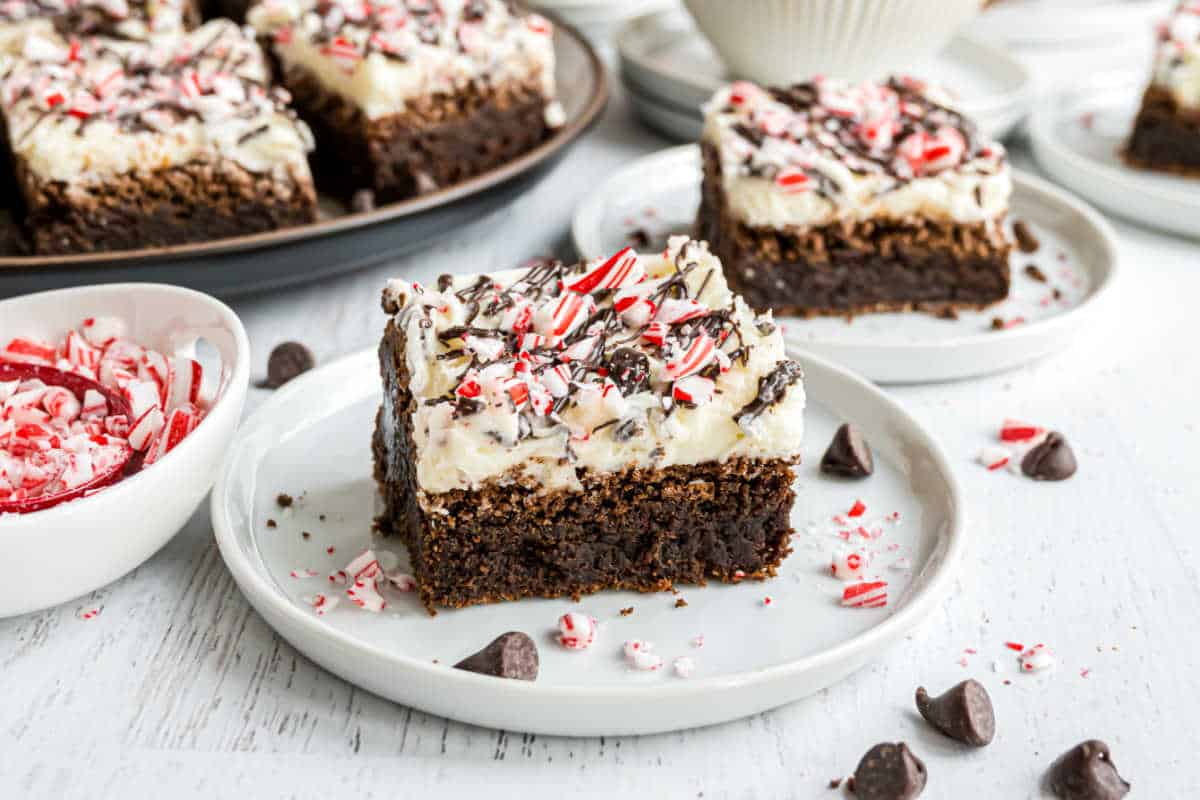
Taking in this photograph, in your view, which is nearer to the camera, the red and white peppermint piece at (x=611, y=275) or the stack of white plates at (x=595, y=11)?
the red and white peppermint piece at (x=611, y=275)

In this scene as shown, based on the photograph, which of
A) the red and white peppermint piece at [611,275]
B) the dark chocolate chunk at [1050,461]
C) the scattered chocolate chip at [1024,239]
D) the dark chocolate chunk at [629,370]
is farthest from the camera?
the scattered chocolate chip at [1024,239]

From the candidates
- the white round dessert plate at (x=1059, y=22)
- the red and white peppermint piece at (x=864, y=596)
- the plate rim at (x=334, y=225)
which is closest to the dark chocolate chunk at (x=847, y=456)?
the red and white peppermint piece at (x=864, y=596)

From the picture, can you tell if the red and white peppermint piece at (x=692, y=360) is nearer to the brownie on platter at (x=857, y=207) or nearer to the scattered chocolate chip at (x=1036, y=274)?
the brownie on platter at (x=857, y=207)

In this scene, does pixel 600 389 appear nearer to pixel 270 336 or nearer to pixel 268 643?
pixel 268 643

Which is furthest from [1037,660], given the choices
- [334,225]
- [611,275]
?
[334,225]

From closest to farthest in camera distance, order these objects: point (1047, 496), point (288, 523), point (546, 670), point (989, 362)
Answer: point (546, 670)
point (288, 523)
point (1047, 496)
point (989, 362)

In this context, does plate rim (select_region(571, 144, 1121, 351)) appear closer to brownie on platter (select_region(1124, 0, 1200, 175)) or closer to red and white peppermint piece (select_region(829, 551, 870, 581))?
brownie on platter (select_region(1124, 0, 1200, 175))

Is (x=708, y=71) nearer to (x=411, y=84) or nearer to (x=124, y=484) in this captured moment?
(x=411, y=84)

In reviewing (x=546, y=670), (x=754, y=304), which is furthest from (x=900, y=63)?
(x=546, y=670)

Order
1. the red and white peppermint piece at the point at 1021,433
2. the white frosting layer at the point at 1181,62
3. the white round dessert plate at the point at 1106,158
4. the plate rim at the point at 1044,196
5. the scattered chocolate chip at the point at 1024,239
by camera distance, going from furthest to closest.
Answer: the white frosting layer at the point at 1181,62
the white round dessert plate at the point at 1106,158
the scattered chocolate chip at the point at 1024,239
the plate rim at the point at 1044,196
the red and white peppermint piece at the point at 1021,433
